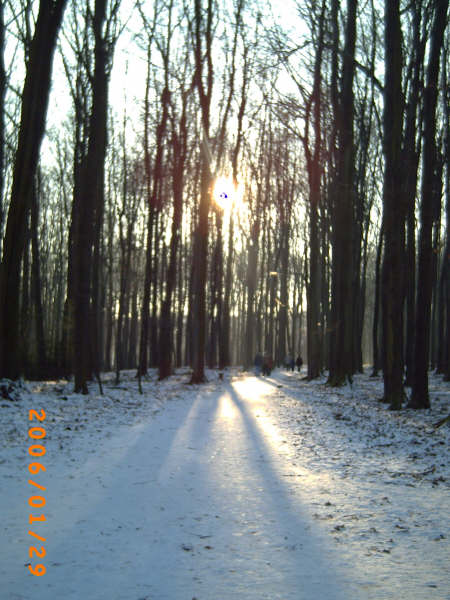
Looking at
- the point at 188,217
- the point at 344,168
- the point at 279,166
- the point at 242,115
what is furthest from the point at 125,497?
the point at 188,217

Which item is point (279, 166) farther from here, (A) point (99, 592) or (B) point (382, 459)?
(A) point (99, 592)

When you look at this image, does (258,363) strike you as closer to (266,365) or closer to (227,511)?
(266,365)

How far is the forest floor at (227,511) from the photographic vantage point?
11.6 ft


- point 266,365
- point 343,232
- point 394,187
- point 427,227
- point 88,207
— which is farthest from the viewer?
point 266,365

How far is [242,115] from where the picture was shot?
27.0 m

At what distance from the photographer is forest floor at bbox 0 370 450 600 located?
3521mm

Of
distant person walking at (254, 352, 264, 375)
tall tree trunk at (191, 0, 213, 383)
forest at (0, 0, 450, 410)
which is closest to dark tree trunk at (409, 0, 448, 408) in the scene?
forest at (0, 0, 450, 410)

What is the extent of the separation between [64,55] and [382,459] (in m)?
15.1

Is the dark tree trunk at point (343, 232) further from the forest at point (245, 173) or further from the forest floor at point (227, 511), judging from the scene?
the forest floor at point (227, 511)

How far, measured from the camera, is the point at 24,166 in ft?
40.3
